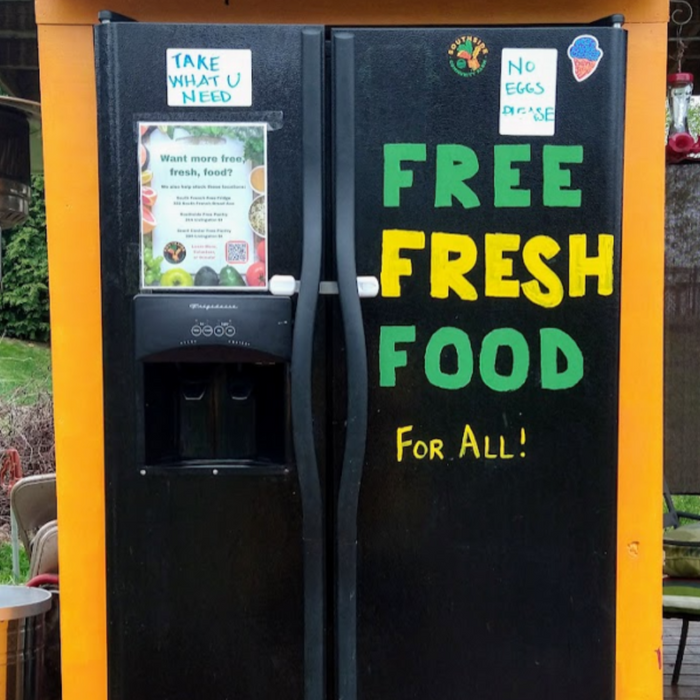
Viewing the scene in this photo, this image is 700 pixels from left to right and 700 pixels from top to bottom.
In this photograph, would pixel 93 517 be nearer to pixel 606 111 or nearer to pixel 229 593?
pixel 229 593

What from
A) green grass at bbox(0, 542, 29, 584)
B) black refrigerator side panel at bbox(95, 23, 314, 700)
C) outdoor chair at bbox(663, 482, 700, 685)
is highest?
black refrigerator side panel at bbox(95, 23, 314, 700)

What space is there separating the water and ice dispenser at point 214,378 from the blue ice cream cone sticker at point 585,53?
78 cm

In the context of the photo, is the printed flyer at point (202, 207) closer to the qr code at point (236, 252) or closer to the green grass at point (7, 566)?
the qr code at point (236, 252)

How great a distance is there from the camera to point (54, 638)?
244 cm

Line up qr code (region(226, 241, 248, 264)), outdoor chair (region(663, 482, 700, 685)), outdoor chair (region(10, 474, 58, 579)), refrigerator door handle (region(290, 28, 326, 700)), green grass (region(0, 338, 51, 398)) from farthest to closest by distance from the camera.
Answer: green grass (region(0, 338, 51, 398))
outdoor chair (region(10, 474, 58, 579))
outdoor chair (region(663, 482, 700, 685))
qr code (region(226, 241, 248, 264))
refrigerator door handle (region(290, 28, 326, 700))

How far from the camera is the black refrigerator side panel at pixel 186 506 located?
5.70ft

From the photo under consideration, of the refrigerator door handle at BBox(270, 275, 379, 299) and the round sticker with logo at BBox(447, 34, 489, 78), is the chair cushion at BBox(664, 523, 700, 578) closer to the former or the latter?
the refrigerator door handle at BBox(270, 275, 379, 299)

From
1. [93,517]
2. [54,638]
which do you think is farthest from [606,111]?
[54,638]

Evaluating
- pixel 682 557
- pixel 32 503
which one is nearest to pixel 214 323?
pixel 32 503

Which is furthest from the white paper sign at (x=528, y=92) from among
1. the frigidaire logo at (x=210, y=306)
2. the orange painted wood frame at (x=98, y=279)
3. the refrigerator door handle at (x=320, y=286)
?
the frigidaire logo at (x=210, y=306)

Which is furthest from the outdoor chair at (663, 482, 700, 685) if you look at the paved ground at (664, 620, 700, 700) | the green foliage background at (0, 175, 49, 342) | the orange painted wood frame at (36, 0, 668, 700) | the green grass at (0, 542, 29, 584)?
the green foliage background at (0, 175, 49, 342)

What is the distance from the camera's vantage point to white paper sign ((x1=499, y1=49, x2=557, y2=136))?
1.75m

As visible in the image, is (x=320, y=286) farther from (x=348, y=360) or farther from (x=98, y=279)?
(x=98, y=279)

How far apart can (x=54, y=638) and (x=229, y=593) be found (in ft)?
3.03
